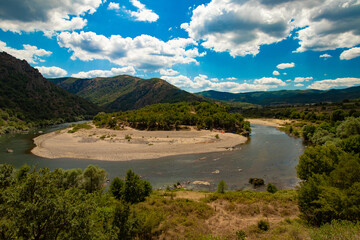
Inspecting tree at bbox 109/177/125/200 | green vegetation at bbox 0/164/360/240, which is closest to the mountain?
tree at bbox 109/177/125/200

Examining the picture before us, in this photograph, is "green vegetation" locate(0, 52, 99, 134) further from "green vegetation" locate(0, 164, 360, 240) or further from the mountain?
"green vegetation" locate(0, 164, 360, 240)

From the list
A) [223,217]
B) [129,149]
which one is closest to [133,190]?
[223,217]

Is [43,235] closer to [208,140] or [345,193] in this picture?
[345,193]

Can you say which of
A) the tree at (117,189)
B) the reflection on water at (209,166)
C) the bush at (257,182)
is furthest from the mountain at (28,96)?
the bush at (257,182)

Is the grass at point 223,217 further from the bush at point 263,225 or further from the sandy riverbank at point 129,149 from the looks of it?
the sandy riverbank at point 129,149

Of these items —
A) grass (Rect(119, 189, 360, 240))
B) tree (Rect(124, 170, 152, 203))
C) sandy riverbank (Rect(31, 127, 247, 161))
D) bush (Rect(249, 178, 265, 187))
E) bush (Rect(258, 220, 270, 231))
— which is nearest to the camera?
grass (Rect(119, 189, 360, 240))

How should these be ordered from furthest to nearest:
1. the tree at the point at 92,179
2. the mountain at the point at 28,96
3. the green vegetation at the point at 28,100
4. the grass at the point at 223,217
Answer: the mountain at the point at 28,96 < the green vegetation at the point at 28,100 < the tree at the point at 92,179 < the grass at the point at 223,217

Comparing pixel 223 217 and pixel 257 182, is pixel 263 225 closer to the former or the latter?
pixel 223 217
